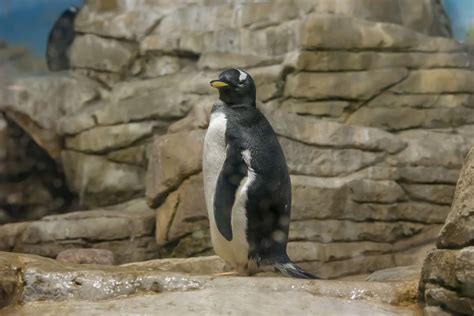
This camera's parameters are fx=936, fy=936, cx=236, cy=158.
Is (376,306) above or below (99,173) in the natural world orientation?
above

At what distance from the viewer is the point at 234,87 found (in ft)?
15.2

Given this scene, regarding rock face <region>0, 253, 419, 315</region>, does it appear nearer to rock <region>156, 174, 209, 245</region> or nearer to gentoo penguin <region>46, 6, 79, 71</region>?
rock <region>156, 174, 209, 245</region>

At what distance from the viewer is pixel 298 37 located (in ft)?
27.9

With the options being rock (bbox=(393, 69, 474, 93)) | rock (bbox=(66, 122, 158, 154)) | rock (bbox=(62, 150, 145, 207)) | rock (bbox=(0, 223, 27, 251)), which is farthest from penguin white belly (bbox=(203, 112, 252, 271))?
rock (bbox=(62, 150, 145, 207))

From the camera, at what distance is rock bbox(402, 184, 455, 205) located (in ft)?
24.0

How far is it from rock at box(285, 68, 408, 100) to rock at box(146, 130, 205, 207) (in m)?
1.70

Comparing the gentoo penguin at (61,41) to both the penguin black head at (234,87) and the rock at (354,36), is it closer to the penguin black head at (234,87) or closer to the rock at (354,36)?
the rock at (354,36)

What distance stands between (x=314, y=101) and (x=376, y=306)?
16.6 feet

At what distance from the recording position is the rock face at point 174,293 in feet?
11.3

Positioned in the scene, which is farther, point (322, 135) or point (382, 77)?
point (382, 77)

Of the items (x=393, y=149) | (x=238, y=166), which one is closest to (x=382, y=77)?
(x=393, y=149)

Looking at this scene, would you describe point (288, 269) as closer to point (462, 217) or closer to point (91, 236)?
point (462, 217)

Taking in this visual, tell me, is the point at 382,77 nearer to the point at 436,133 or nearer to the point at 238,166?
the point at 436,133

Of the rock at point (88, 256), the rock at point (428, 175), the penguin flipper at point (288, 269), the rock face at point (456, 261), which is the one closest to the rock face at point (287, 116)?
the rock at point (428, 175)
